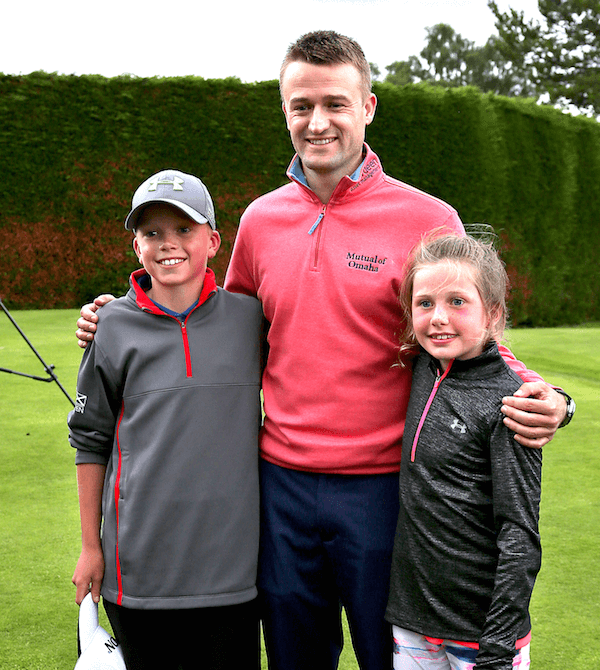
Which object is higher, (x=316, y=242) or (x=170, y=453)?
(x=316, y=242)

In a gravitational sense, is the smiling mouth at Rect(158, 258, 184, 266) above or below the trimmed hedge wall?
below

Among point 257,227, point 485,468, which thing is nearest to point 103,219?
point 257,227

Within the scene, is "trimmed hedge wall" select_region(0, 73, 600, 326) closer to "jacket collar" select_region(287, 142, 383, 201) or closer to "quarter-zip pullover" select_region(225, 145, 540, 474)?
"jacket collar" select_region(287, 142, 383, 201)

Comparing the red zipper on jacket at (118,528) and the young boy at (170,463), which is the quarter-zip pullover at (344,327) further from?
the red zipper on jacket at (118,528)

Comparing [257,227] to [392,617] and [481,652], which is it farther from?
[481,652]

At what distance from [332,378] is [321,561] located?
462 millimetres

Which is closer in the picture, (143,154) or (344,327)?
(344,327)

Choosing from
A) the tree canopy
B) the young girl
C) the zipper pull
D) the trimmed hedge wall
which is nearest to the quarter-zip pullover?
the zipper pull


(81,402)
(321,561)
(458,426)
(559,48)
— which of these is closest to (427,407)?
(458,426)

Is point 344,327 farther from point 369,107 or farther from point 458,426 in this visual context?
point 369,107

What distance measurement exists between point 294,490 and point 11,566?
5.31 ft

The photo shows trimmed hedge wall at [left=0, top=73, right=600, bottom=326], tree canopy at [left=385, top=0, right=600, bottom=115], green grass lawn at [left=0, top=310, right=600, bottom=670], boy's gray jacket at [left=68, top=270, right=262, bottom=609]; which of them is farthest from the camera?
tree canopy at [left=385, top=0, right=600, bottom=115]

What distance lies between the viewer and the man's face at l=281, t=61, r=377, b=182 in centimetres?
186

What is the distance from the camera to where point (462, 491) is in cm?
160
